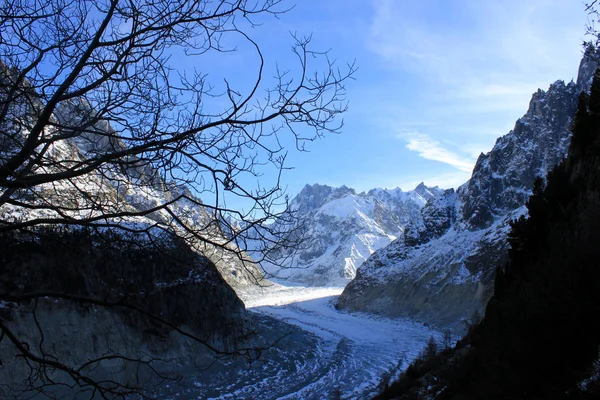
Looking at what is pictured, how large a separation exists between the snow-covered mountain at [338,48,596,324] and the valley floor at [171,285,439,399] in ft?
25.3

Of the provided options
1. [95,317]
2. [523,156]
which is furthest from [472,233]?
[95,317]

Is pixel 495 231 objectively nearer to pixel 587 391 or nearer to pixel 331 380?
pixel 331 380

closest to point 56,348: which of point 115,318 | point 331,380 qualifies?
point 115,318

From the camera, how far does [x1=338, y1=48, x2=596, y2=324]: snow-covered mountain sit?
75.9m

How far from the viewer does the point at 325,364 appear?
1841 inches

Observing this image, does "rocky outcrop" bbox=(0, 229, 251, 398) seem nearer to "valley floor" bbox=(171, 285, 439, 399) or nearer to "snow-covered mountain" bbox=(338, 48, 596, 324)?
"valley floor" bbox=(171, 285, 439, 399)

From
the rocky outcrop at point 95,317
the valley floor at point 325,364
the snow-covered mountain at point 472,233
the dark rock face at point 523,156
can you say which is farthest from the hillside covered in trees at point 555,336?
the dark rock face at point 523,156

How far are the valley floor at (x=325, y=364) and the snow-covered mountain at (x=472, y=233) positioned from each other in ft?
25.3

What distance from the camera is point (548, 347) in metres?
9.04

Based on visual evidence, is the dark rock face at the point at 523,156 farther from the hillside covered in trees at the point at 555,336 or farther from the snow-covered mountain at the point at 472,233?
the hillside covered in trees at the point at 555,336

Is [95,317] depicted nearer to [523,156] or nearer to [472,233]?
[472,233]

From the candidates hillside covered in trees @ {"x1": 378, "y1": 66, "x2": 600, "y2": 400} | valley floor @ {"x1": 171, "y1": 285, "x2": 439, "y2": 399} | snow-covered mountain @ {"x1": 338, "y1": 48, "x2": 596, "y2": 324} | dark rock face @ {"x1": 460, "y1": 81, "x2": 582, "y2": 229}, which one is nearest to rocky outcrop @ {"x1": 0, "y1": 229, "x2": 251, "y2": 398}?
valley floor @ {"x1": 171, "y1": 285, "x2": 439, "y2": 399}

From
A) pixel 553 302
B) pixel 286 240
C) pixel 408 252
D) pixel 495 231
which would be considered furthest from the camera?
pixel 408 252

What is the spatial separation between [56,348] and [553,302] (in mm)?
34442
